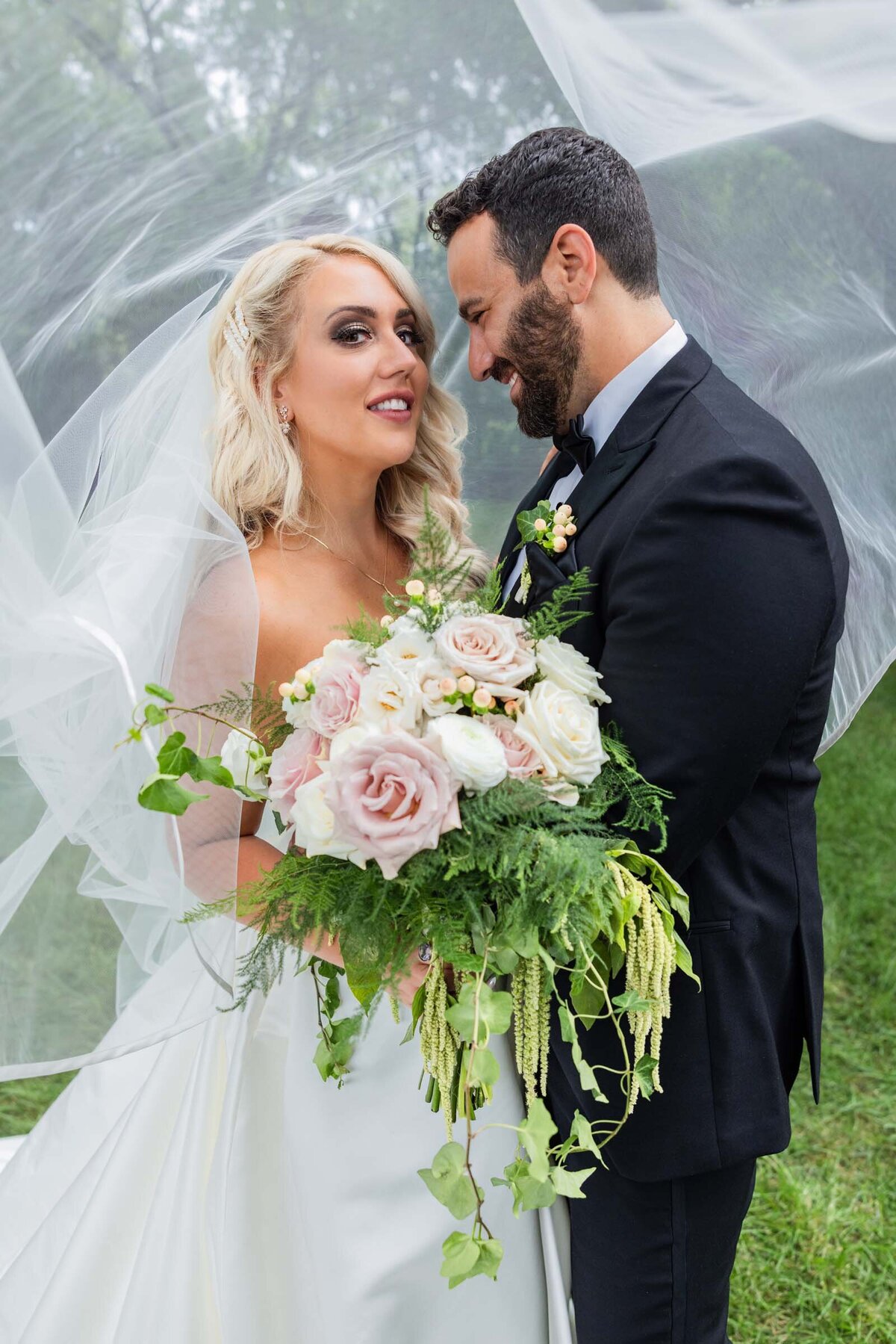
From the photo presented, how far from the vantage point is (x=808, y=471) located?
6.98 feet

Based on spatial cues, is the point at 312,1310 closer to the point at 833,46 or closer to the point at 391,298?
the point at 391,298

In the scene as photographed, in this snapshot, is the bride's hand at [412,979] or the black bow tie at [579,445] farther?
the black bow tie at [579,445]

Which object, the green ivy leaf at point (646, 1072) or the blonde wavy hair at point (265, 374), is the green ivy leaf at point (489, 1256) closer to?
the green ivy leaf at point (646, 1072)

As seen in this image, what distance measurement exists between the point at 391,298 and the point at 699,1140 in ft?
6.46

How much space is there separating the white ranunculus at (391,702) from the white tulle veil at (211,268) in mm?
418

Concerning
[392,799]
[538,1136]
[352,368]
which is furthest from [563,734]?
[352,368]

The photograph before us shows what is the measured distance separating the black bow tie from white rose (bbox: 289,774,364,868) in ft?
3.14

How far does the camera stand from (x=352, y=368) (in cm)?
268

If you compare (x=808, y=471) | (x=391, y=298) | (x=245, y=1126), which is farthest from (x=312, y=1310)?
(x=391, y=298)

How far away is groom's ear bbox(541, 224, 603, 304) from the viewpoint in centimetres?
230

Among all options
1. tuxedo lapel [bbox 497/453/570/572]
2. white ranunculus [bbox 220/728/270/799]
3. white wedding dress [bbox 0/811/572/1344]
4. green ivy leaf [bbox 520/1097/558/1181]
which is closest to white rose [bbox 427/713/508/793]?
white ranunculus [bbox 220/728/270/799]

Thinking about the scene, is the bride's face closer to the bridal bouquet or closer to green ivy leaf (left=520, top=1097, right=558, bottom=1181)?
the bridal bouquet

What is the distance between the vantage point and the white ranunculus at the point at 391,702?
1.77 meters

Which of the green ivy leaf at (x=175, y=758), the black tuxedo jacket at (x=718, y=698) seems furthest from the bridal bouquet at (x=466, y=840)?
the black tuxedo jacket at (x=718, y=698)
